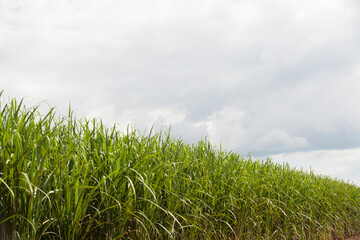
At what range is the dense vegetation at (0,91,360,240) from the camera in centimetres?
243

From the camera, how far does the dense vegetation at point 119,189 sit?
2434 millimetres

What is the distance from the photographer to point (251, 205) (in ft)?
16.6

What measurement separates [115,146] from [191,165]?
46.7 inches

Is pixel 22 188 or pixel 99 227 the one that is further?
pixel 99 227

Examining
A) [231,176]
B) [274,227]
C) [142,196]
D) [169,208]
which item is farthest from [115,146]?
[274,227]

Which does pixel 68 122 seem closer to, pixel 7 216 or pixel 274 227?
pixel 7 216

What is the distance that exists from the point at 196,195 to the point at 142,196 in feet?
3.72

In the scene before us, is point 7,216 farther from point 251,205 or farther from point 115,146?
point 251,205

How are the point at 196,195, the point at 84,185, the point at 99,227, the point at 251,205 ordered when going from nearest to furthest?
the point at 84,185 → the point at 99,227 → the point at 196,195 → the point at 251,205

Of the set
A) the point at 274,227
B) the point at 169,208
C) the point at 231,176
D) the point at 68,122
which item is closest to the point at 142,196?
the point at 169,208

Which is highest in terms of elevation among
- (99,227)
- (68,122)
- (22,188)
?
(68,122)

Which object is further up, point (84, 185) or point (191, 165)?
point (191, 165)

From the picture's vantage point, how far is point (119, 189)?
3.05 metres

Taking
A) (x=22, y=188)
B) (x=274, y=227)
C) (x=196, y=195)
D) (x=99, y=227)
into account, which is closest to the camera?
(x=22, y=188)
